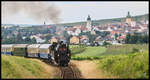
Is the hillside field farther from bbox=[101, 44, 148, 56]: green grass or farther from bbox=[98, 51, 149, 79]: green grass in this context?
bbox=[101, 44, 148, 56]: green grass

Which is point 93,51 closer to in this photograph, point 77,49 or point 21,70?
point 77,49

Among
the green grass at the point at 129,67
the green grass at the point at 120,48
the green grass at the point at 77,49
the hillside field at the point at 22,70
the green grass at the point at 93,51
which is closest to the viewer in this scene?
the hillside field at the point at 22,70

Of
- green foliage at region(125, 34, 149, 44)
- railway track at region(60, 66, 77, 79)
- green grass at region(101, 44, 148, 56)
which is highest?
green foliage at region(125, 34, 149, 44)

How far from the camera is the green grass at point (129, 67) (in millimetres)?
24078

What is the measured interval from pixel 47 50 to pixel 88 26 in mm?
34069

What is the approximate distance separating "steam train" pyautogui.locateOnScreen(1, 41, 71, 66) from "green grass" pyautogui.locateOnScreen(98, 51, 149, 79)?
3.86m

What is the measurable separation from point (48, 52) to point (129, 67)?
9884mm

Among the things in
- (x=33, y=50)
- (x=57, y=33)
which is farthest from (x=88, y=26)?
(x=33, y=50)

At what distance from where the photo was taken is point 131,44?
149 feet

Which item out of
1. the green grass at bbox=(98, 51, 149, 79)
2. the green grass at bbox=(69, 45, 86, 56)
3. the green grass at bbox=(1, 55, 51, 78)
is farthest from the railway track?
the green grass at bbox=(69, 45, 86, 56)

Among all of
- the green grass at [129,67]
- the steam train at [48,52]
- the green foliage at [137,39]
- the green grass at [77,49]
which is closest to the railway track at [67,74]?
the green grass at [129,67]

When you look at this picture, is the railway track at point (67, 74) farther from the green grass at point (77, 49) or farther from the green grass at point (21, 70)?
the green grass at point (77, 49)

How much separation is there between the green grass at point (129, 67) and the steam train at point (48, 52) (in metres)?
3.86

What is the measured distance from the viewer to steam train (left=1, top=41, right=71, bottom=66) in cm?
3086
